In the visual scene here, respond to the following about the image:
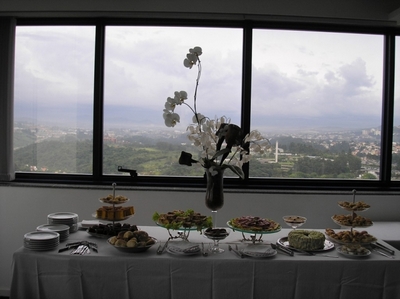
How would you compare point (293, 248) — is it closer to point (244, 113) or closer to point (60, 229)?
point (60, 229)

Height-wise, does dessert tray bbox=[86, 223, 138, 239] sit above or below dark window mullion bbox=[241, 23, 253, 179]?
below

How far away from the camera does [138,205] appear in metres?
3.55

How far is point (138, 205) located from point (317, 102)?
1921mm

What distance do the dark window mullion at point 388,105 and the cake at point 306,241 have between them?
1951 mm

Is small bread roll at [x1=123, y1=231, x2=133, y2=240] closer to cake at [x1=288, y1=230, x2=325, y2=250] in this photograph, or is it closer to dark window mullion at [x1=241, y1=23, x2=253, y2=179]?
cake at [x1=288, y1=230, x2=325, y2=250]

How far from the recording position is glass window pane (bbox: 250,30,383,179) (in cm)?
374

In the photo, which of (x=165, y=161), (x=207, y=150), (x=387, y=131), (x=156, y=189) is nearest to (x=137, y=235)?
(x=207, y=150)

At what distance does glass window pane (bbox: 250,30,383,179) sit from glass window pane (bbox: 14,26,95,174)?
62.6 inches

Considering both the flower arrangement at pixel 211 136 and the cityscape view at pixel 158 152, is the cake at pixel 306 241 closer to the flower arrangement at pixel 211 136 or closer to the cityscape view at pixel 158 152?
the flower arrangement at pixel 211 136

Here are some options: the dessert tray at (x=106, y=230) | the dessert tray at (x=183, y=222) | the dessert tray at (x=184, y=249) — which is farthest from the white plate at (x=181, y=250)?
the dessert tray at (x=106, y=230)

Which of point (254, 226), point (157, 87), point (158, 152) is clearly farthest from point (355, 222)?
point (157, 87)

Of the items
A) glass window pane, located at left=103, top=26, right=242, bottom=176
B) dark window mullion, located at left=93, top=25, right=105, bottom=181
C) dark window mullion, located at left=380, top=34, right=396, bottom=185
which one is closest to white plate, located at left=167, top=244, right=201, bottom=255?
glass window pane, located at left=103, top=26, right=242, bottom=176

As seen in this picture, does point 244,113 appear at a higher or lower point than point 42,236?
higher

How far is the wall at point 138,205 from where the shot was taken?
3.54 meters
